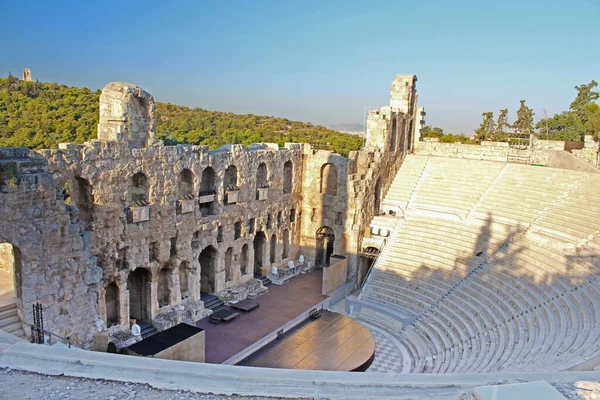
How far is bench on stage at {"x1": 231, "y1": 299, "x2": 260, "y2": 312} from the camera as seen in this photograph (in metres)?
19.9

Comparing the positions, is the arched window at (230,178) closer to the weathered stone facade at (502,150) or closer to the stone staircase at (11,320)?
the stone staircase at (11,320)

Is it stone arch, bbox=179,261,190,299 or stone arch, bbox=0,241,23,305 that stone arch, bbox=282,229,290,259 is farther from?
stone arch, bbox=0,241,23,305

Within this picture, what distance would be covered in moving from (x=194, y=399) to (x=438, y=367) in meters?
11.8

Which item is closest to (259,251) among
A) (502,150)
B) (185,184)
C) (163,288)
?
(163,288)

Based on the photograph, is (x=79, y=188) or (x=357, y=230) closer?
(x=79, y=188)

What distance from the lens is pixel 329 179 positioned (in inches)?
1045

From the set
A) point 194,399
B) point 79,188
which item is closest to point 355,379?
point 194,399

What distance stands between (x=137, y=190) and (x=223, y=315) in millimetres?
5684

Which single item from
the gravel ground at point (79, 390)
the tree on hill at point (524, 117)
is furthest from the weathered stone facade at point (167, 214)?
the tree on hill at point (524, 117)

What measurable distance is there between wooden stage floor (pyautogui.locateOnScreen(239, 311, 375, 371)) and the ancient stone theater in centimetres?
8

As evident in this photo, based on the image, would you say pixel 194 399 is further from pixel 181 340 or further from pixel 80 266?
pixel 80 266

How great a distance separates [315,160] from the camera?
24938 mm

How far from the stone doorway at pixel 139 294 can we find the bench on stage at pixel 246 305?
3.59 m

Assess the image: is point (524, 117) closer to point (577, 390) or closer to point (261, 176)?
point (261, 176)
